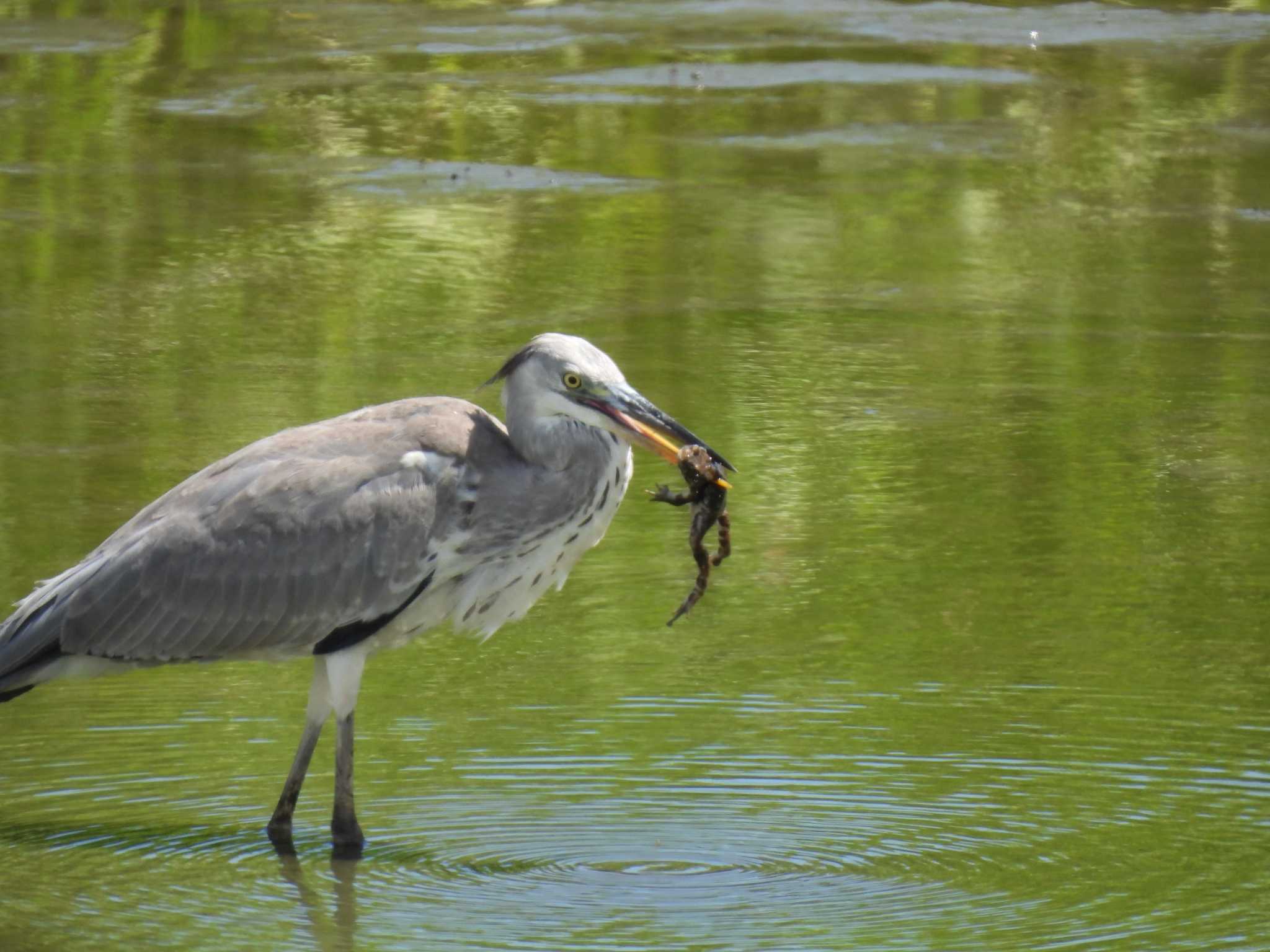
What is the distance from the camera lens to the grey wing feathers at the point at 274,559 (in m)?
6.05

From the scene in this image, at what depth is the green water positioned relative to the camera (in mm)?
5750

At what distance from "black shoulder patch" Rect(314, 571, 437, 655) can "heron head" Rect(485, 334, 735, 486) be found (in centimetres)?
53

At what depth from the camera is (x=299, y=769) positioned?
599cm

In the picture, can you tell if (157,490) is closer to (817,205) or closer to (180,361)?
(180,361)

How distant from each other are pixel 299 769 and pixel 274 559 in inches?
21.5

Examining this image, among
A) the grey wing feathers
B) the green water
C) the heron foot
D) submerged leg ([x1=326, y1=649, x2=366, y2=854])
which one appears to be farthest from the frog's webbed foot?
the heron foot

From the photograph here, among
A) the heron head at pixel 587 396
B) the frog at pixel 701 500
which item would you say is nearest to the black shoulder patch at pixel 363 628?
the heron head at pixel 587 396

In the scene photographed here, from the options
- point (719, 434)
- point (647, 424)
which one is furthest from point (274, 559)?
point (719, 434)

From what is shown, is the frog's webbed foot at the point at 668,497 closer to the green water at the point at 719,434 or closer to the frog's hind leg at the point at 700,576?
the frog's hind leg at the point at 700,576

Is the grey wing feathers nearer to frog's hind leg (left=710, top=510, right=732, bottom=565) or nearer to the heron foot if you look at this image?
the heron foot

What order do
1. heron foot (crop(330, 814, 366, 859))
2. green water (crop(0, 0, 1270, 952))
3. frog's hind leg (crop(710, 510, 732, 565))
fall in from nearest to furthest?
1. green water (crop(0, 0, 1270, 952))
2. heron foot (crop(330, 814, 366, 859))
3. frog's hind leg (crop(710, 510, 732, 565))

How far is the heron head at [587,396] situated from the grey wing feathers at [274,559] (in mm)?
231

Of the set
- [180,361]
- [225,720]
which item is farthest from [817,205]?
[225,720]

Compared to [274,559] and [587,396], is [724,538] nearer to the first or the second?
[587,396]
